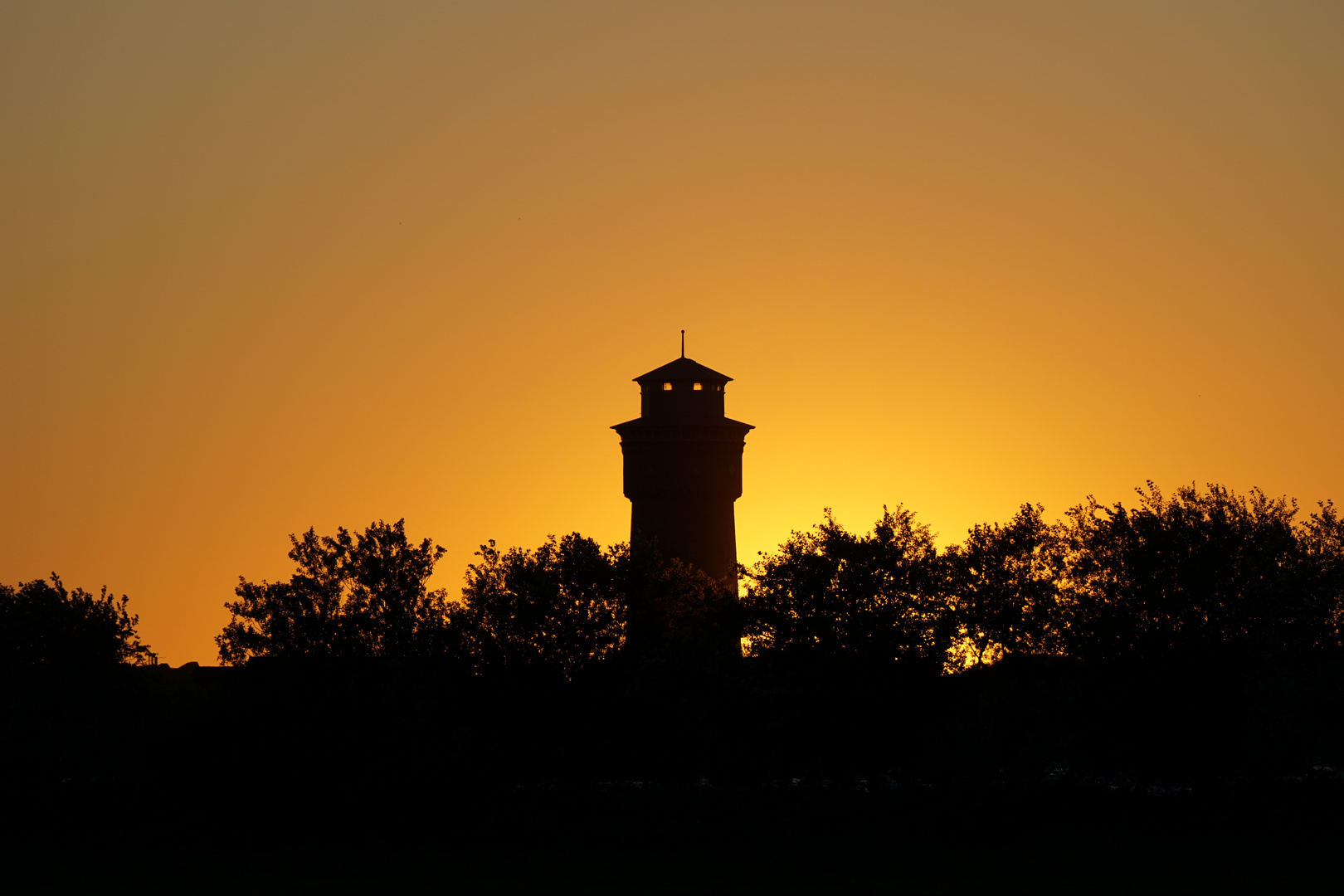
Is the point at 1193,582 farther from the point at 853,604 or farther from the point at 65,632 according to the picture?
the point at 65,632

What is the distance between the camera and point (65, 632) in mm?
76688

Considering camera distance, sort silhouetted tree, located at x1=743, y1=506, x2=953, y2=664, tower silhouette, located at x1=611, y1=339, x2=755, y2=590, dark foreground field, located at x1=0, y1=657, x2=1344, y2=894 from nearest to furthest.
A: dark foreground field, located at x1=0, y1=657, x2=1344, y2=894
silhouetted tree, located at x1=743, y1=506, x2=953, y2=664
tower silhouette, located at x1=611, y1=339, x2=755, y2=590

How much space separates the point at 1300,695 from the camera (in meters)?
59.9

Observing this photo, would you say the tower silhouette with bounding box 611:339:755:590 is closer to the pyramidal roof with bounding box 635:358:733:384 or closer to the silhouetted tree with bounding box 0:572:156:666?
the pyramidal roof with bounding box 635:358:733:384

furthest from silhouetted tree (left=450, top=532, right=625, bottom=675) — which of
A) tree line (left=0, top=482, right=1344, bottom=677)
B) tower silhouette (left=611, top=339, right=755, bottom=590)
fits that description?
tower silhouette (left=611, top=339, right=755, bottom=590)

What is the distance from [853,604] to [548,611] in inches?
456

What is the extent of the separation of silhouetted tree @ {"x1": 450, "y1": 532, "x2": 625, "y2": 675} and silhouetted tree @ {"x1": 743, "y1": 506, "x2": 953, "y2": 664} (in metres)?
5.94

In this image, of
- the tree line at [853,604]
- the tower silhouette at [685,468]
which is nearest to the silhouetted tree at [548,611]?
the tree line at [853,604]

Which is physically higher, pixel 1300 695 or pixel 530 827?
pixel 1300 695

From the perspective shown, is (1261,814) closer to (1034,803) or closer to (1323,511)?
(1034,803)

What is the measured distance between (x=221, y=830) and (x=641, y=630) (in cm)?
1906

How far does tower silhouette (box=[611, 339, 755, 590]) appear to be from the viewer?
93375 millimetres

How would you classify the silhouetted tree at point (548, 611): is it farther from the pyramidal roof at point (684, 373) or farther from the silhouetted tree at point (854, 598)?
the pyramidal roof at point (684, 373)

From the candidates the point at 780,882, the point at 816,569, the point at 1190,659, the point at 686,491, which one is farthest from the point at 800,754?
the point at 686,491
